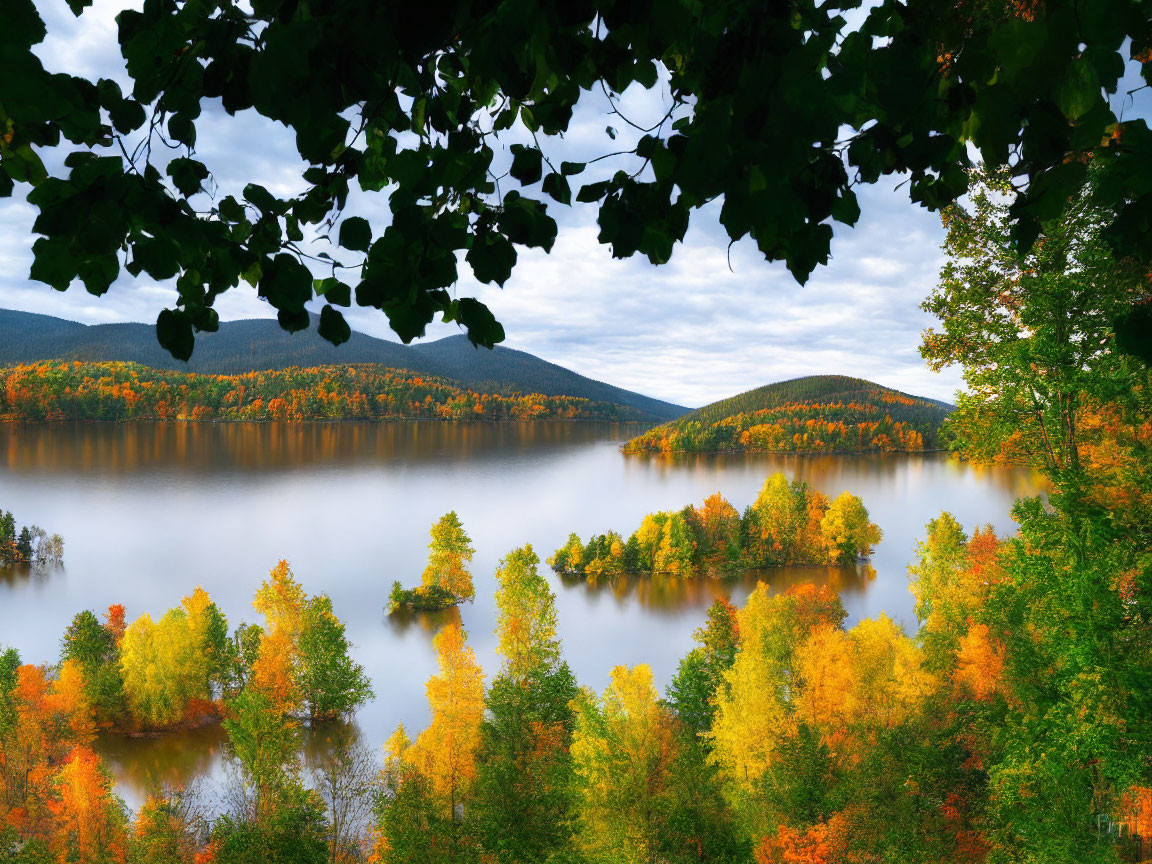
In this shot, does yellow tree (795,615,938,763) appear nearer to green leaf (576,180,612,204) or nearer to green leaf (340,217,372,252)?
green leaf (576,180,612,204)

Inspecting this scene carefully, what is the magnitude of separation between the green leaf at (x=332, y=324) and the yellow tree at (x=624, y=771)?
14386 mm

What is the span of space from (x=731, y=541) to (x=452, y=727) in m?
30.0

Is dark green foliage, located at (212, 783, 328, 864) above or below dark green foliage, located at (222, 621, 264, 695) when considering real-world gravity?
above

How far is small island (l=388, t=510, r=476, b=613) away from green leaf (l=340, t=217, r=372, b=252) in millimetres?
32410

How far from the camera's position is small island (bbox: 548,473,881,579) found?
140 feet

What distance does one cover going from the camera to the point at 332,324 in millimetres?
1387

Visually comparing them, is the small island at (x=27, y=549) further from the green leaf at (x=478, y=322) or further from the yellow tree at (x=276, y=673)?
the green leaf at (x=478, y=322)

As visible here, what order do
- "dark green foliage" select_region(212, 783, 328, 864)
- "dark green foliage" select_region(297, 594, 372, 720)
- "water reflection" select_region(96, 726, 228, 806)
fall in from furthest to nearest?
"dark green foliage" select_region(297, 594, 372, 720) < "water reflection" select_region(96, 726, 228, 806) < "dark green foliage" select_region(212, 783, 328, 864)

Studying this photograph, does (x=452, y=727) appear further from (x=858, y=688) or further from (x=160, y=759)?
(x=160, y=759)

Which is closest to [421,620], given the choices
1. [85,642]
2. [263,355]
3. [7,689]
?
[85,642]

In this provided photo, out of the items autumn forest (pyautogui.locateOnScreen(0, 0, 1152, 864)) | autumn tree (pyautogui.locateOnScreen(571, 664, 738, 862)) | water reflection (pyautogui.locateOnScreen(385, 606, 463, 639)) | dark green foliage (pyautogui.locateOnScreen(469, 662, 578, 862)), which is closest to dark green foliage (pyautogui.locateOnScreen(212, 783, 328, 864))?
autumn forest (pyautogui.locateOnScreen(0, 0, 1152, 864))

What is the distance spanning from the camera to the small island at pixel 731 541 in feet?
140

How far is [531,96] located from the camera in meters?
1.60

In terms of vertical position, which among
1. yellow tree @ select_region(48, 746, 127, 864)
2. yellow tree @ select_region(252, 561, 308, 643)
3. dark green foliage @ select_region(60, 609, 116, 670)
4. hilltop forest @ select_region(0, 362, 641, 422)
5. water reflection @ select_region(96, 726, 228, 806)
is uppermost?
hilltop forest @ select_region(0, 362, 641, 422)
